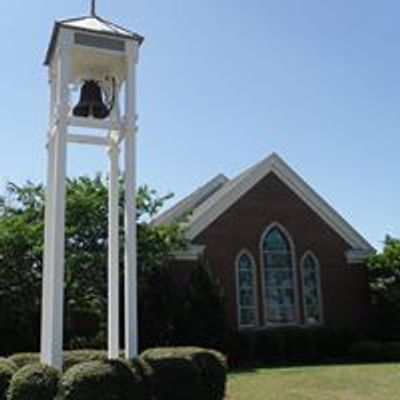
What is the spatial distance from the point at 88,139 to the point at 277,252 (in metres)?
16.8

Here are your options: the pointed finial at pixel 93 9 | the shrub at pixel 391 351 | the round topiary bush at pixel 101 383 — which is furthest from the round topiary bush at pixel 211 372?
the shrub at pixel 391 351

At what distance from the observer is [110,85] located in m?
13.1

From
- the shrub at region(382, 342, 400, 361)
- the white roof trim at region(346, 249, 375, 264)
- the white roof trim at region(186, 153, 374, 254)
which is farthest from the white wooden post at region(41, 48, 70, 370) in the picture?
the white roof trim at region(346, 249, 375, 264)

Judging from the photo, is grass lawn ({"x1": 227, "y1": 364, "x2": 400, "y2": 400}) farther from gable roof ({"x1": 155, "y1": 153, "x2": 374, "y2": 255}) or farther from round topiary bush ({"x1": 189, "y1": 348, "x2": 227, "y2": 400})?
gable roof ({"x1": 155, "y1": 153, "x2": 374, "y2": 255})

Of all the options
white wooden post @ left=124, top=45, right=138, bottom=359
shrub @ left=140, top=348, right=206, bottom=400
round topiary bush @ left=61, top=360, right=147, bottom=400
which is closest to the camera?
round topiary bush @ left=61, top=360, right=147, bottom=400

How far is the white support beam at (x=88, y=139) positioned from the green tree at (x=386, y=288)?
18.1 metres

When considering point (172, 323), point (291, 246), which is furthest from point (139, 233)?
point (291, 246)

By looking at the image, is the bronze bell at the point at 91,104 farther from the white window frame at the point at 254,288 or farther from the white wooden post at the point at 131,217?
the white window frame at the point at 254,288

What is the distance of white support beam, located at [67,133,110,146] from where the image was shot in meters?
12.4

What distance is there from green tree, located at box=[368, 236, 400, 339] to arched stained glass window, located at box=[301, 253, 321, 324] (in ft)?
7.90

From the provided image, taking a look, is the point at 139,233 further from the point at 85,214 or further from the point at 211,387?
the point at 211,387

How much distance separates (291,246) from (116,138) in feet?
54.8

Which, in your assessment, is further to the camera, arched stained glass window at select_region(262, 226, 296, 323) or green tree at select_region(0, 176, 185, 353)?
arched stained glass window at select_region(262, 226, 296, 323)

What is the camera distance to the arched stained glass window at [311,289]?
28081 mm
